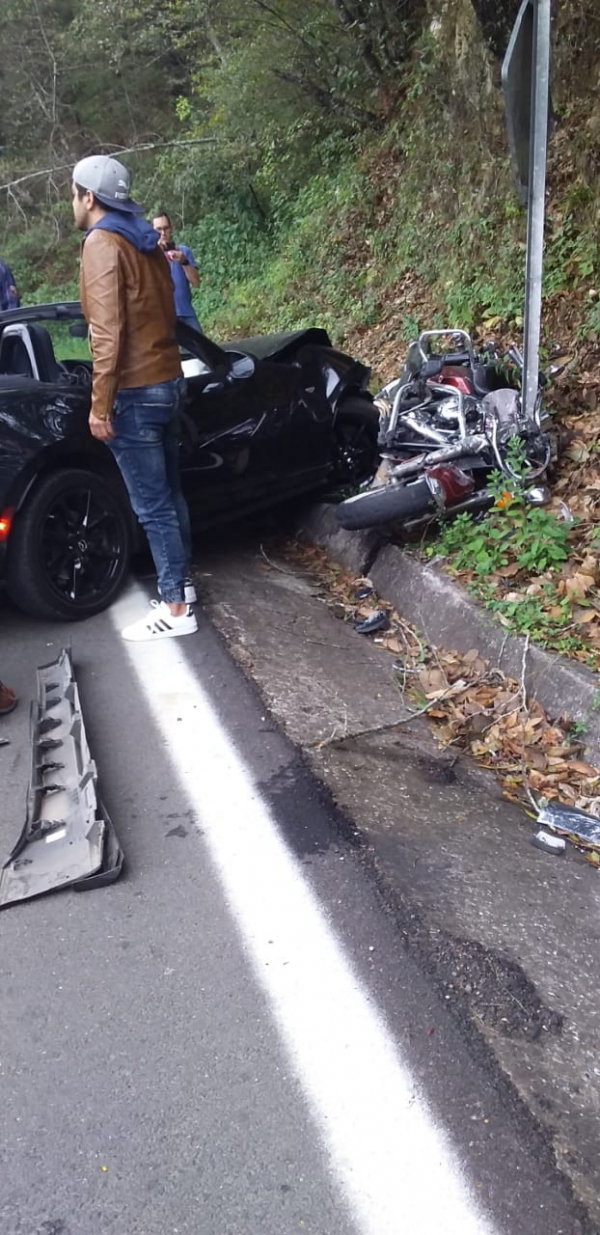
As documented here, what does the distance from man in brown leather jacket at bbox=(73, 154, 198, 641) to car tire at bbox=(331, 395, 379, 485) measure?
210cm

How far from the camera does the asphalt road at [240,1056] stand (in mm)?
1966

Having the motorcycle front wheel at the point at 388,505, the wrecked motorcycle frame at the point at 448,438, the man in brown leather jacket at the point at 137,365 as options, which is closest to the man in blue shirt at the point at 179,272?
the wrecked motorcycle frame at the point at 448,438

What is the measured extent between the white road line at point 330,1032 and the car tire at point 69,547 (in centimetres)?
153

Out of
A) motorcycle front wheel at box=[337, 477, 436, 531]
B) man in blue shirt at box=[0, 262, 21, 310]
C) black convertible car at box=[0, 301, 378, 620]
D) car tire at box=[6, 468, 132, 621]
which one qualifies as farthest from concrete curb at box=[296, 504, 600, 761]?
man in blue shirt at box=[0, 262, 21, 310]

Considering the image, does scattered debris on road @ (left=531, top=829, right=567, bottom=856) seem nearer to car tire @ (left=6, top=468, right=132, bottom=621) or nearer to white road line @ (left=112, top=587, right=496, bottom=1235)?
white road line @ (left=112, top=587, right=496, bottom=1235)

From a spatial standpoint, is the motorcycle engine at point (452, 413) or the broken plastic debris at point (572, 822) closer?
the broken plastic debris at point (572, 822)

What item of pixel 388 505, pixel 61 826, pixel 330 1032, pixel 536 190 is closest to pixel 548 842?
pixel 330 1032

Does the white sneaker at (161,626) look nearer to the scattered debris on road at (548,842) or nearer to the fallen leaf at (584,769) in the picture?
the fallen leaf at (584,769)

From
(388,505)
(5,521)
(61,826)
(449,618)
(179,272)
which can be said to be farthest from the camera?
(179,272)

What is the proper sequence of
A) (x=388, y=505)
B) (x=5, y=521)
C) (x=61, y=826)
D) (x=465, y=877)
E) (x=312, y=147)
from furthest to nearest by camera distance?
(x=312, y=147) → (x=388, y=505) → (x=5, y=521) → (x=61, y=826) → (x=465, y=877)

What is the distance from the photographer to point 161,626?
4.90 meters

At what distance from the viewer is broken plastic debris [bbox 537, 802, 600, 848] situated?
3268mm

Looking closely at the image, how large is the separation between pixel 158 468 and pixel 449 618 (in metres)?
1.64

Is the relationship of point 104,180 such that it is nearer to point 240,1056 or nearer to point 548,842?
point 548,842
